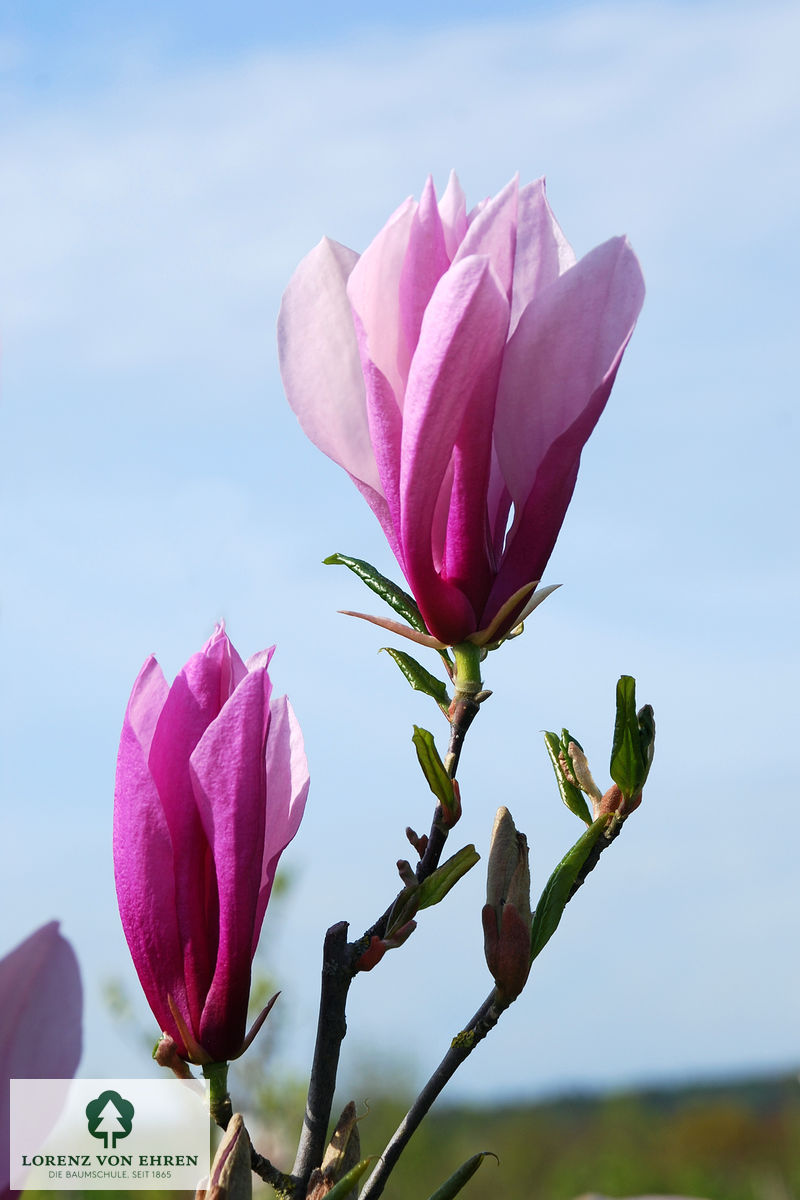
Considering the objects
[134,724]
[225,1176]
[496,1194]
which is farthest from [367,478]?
[496,1194]

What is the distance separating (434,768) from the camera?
703mm

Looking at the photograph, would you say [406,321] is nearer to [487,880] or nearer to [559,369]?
[559,369]

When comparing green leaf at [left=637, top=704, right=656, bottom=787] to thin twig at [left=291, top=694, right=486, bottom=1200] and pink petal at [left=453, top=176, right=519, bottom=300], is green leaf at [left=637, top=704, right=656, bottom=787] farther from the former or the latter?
pink petal at [left=453, top=176, right=519, bottom=300]

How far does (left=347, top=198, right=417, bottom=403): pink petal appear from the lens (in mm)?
726

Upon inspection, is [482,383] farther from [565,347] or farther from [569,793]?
[569,793]

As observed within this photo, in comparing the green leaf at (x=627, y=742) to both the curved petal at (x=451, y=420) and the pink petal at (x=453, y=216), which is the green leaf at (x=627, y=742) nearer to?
the curved petal at (x=451, y=420)

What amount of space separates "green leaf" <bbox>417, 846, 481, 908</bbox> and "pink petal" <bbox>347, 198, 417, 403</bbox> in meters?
0.27

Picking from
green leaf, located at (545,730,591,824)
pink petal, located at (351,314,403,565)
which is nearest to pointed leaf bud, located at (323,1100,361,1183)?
green leaf, located at (545,730,591,824)

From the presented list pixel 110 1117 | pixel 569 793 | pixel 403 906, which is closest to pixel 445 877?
pixel 403 906

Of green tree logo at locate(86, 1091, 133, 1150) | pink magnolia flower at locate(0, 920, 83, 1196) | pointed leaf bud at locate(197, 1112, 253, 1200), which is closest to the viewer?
pink magnolia flower at locate(0, 920, 83, 1196)

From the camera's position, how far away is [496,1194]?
983 centimetres

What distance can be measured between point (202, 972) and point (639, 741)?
0.94ft

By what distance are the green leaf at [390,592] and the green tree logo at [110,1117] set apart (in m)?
0.33

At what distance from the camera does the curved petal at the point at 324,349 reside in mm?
785
